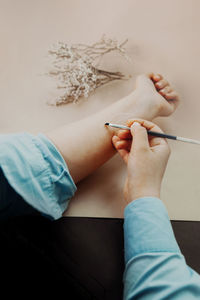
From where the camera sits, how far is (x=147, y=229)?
377 millimetres

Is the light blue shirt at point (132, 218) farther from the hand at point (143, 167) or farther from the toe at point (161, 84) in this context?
the toe at point (161, 84)

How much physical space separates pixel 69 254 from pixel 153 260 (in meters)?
0.22

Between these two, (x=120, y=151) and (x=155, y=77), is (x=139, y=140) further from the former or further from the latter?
(x=155, y=77)

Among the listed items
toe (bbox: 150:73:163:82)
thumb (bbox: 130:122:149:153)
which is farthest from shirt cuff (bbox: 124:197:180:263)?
toe (bbox: 150:73:163:82)

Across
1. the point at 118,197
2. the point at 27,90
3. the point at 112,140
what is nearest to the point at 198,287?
the point at 118,197

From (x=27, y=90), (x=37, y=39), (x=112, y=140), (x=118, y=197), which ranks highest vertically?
(x=37, y=39)

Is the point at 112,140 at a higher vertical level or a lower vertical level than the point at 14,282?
higher

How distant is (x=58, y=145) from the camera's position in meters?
0.53

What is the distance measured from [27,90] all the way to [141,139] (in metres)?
0.44

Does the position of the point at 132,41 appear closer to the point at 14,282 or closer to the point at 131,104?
the point at 131,104

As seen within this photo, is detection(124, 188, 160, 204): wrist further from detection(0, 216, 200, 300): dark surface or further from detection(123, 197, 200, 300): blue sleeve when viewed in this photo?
detection(0, 216, 200, 300): dark surface

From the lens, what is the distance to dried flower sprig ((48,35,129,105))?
2.16 feet

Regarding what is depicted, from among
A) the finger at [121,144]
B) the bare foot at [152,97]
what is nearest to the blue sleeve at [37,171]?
the finger at [121,144]

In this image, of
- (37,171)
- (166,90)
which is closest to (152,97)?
(166,90)
